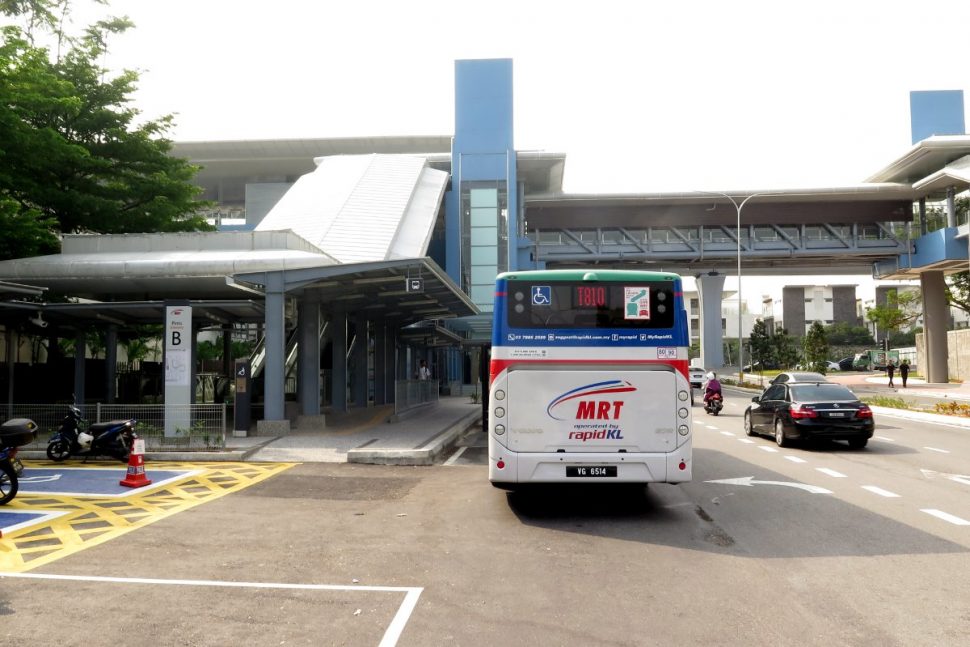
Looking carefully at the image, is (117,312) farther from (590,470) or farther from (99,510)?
(590,470)

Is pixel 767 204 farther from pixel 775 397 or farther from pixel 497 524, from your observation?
pixel 497 524

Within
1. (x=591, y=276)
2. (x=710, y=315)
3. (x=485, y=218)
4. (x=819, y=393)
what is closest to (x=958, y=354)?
(x=710, y=315)

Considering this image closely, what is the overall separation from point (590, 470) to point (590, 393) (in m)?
0.94

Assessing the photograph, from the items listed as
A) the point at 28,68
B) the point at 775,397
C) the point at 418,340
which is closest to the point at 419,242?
the point at 418,340

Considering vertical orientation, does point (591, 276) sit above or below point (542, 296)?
above

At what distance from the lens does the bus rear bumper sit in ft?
29.3

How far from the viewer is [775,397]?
17.9 meters

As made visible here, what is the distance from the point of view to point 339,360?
78.9ft

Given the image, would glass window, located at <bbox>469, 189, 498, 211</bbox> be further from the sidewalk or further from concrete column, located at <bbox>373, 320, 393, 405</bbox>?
the sidewalk

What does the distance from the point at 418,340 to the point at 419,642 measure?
31297 millimetres

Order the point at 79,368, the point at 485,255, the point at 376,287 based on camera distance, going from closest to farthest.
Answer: the point at 376,287 < the point at 79,368 < the point at 485,255

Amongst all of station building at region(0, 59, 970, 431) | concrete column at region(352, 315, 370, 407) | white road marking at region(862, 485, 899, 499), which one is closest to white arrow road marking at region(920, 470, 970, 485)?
white road marking at region(862, 485, 899, 499)

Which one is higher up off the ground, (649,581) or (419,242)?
(419,242)

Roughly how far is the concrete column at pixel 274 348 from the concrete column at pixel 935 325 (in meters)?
47.3
